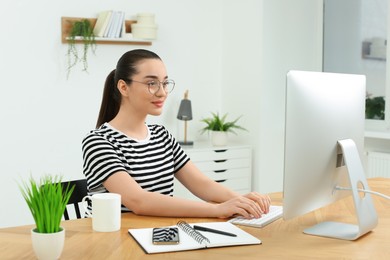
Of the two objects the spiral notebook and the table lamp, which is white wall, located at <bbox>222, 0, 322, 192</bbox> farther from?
the spiral notebook

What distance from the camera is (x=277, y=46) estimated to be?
15.8 ft

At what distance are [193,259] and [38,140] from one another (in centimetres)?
280

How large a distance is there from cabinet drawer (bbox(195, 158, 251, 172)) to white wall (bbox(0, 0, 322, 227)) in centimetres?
11

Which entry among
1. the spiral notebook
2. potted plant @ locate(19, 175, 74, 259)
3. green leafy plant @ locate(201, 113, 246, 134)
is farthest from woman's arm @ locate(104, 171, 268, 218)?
green leafy plant @ locate(201, 113, 246, 134)

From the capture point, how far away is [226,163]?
4672mm

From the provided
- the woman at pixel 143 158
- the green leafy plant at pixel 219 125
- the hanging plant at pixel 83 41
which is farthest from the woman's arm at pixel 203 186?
the green leafy plant at pixel 219 125

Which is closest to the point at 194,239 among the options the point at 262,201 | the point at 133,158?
the point at 262,201

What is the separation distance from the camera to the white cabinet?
4.52 meters

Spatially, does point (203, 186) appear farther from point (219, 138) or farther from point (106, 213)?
point (219, 138)

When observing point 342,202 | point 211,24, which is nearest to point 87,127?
point 211,24

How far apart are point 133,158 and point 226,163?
94.5 inches

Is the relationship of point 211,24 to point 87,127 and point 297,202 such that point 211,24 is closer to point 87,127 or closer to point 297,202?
point 87,127

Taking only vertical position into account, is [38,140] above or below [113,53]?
below

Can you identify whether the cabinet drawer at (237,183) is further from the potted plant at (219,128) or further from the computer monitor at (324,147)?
the computer monitor at (324,147)
